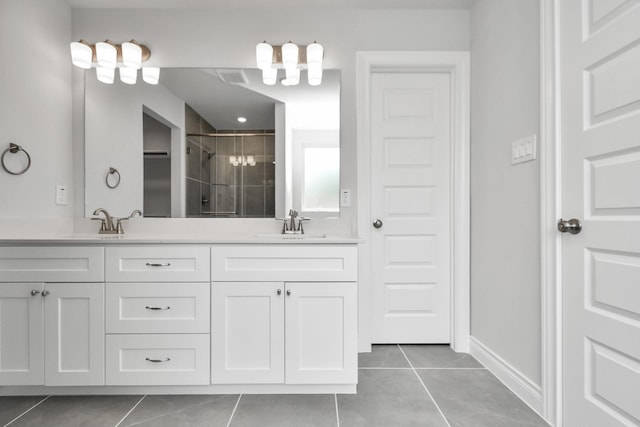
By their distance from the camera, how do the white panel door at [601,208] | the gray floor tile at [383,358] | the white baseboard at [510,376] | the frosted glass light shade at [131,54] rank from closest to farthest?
1. the white panel door at [601,208]
2. the white baseboard at [510,376]
3. the gray floor tile at [383,358]
4. the frosted glass light shade at [131,54]

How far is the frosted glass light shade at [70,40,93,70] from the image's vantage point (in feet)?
6.98

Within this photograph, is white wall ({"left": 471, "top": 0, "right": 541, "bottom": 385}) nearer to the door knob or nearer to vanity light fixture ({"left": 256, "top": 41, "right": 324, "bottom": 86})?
the door knob

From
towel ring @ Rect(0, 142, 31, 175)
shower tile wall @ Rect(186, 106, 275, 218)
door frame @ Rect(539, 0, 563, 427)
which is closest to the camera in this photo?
door frame @ Rect(539, 0, 563, 427)

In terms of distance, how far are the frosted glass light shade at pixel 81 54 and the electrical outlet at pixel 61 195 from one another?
789 millimetres

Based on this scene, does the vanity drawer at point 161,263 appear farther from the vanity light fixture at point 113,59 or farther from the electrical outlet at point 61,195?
the vanity light fixture at point 113,59

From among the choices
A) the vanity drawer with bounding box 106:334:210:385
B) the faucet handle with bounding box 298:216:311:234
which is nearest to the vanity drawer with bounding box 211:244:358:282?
the vanity drawer with bounding box 106:334:210:385

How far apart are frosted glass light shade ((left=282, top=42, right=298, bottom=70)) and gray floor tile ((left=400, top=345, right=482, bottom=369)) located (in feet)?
6.69

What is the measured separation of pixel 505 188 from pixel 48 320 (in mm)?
2441

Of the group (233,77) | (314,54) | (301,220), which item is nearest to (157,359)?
(301,220)

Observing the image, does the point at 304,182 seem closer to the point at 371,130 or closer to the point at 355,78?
the point at 371,130

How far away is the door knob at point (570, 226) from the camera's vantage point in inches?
52.6

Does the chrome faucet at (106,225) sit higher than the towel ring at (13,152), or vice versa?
the towel ring at (13,152)

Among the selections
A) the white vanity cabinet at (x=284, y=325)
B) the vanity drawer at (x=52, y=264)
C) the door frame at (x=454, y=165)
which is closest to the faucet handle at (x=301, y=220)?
the door frame at (x=454, y=165)

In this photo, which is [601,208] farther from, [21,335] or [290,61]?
[21,335]
